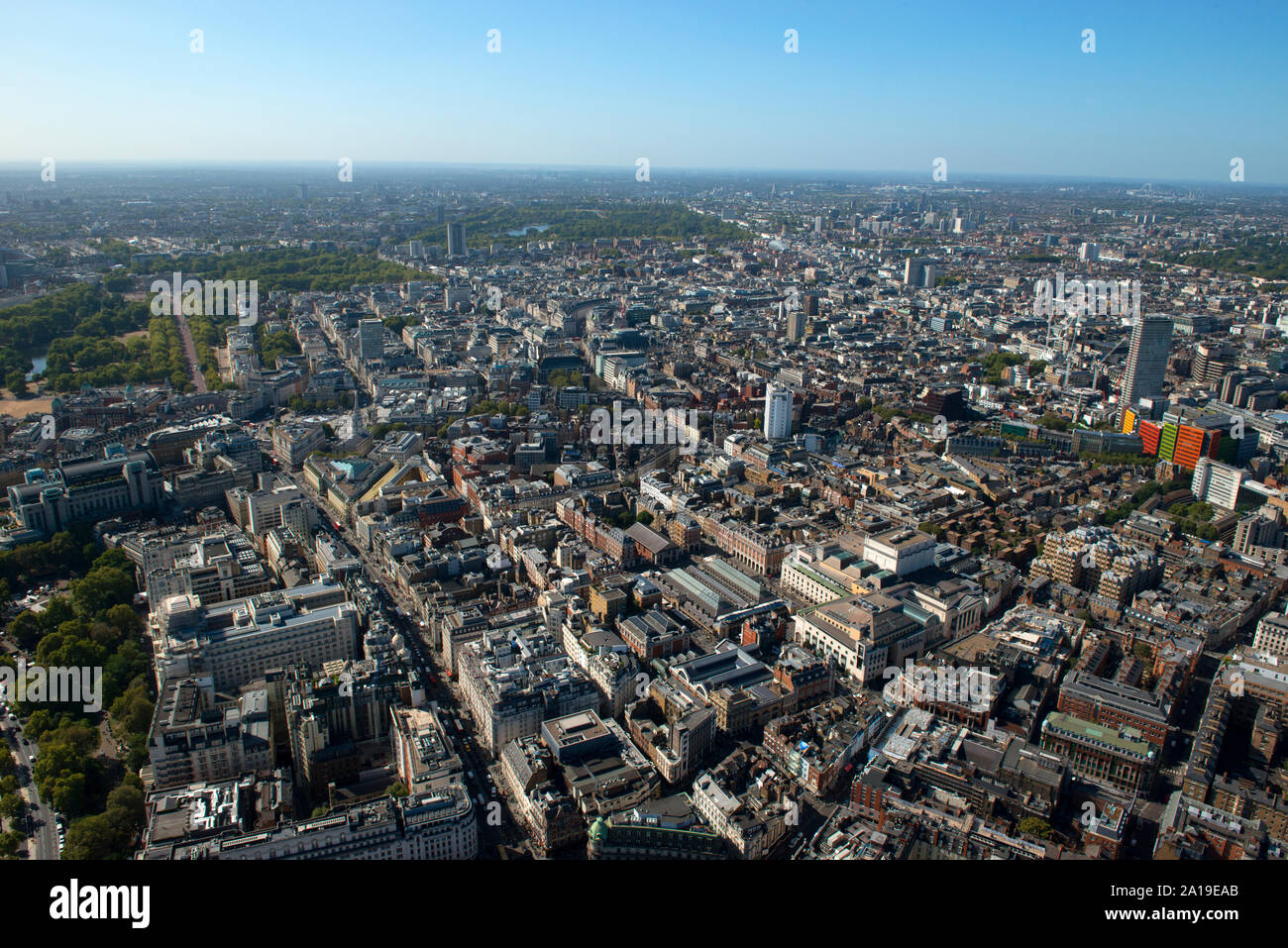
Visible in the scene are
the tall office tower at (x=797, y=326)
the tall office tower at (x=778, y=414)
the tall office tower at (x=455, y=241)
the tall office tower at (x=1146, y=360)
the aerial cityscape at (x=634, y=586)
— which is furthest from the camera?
the tall office tower at (x=455, y=241)

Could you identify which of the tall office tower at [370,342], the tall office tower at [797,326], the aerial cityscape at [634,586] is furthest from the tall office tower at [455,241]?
the tall office tower at [797,326]

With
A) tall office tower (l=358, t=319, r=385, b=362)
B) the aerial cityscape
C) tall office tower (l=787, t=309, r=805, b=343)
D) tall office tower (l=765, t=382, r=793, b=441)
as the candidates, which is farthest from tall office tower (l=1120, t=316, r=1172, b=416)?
tall office tower (l=358, t=319, r=385, b=362)

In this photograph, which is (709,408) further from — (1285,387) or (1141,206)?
(1141,206)

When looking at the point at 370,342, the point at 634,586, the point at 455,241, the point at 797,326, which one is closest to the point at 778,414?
the point at 634,586

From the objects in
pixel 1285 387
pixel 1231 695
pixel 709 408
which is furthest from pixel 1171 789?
pixel 1285 387

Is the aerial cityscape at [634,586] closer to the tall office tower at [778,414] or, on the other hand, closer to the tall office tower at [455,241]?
the tall office tower at [778,414]

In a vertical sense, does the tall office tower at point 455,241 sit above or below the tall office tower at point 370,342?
above
